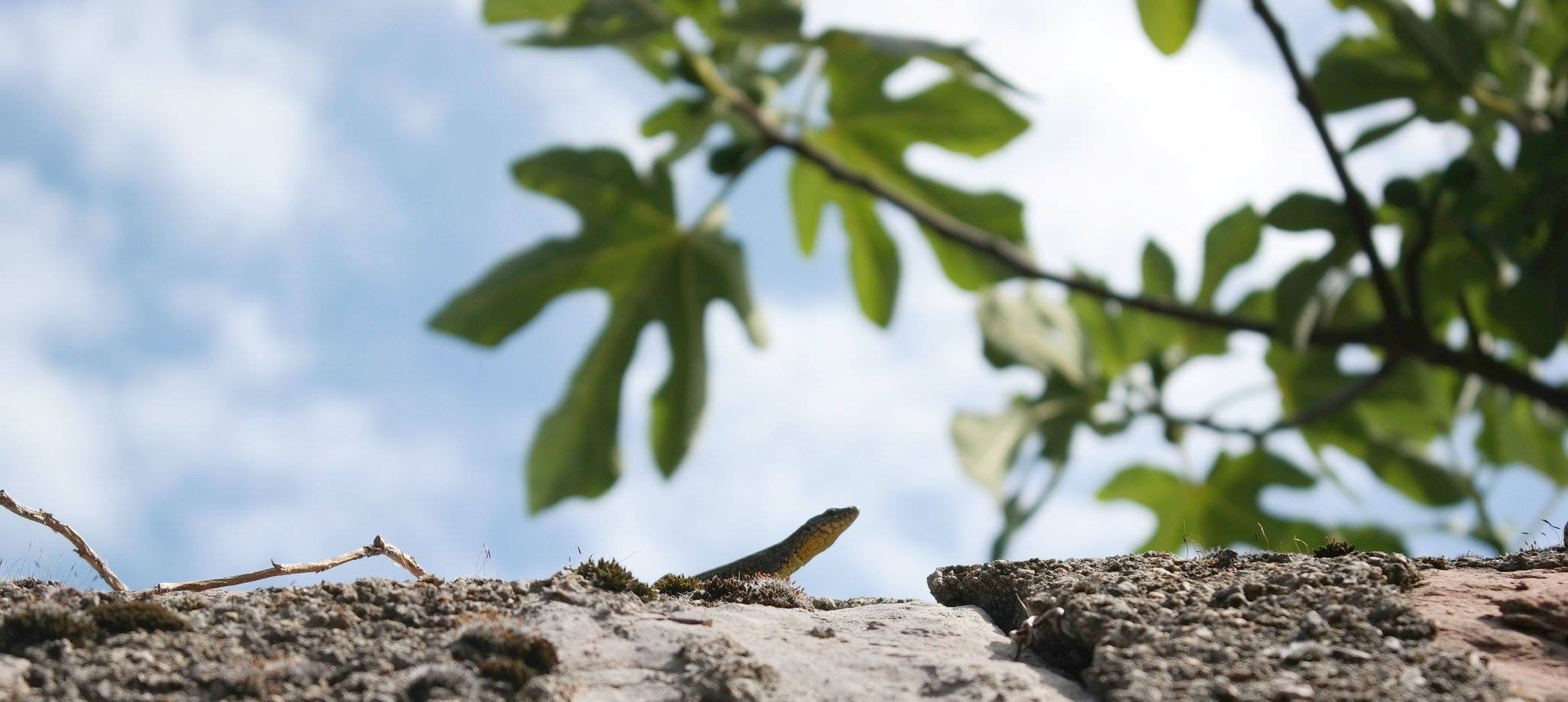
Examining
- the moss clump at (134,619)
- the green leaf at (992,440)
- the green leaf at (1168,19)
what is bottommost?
the green leaf at (992,440)

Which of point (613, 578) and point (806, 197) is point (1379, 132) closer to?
point (806, 197)

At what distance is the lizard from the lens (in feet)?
22.9

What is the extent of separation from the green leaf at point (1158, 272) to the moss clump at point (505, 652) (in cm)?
280

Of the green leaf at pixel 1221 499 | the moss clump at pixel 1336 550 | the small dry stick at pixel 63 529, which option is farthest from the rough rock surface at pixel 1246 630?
the small dry stick at pixel 63 529

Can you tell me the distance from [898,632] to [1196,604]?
111cm

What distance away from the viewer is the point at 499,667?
139 inches

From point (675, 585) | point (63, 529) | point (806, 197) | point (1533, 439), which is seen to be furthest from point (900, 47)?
point (63, 529)

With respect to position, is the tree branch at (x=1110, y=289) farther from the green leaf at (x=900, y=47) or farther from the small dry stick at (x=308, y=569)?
the small dry stick at (x=308, y=569)

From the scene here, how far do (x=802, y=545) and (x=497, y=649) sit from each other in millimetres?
3624

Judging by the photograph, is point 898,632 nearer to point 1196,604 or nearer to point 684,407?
point 1196,604

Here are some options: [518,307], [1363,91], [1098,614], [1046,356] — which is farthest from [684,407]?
[1098,614]

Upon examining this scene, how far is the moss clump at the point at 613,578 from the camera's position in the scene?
4.63 metres

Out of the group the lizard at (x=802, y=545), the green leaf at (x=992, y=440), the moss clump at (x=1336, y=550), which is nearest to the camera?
the green leaf at (x=992, y=440)

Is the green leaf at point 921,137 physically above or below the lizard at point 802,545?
below
